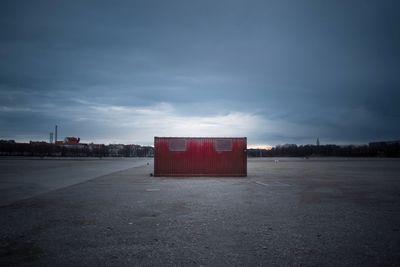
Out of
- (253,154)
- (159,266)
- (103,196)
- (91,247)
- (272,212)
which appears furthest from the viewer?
(253,154)

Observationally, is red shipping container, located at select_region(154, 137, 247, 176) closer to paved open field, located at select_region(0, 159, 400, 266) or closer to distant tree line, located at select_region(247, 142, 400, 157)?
paved open field, located at select_region(0, 159, 400, 266)

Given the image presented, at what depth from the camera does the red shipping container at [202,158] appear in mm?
20594

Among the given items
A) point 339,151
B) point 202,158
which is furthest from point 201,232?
point 339,151

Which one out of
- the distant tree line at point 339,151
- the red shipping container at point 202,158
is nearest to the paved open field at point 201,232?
the red shipping container at point 202,158

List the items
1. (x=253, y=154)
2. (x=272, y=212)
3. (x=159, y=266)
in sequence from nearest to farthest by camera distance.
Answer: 1. (x=159, y=266)
2. (x=272, y=212)
3. (x=253, y=154)

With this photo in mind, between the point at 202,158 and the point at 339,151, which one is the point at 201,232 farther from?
the point at 339,151

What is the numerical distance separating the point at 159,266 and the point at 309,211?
18.3 ft

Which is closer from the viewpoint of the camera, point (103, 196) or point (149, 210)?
point (149, 210)

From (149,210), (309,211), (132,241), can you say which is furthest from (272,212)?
(132,241)

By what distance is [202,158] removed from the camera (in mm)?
20688

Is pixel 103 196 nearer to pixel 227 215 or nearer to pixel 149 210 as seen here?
pixel 149 210

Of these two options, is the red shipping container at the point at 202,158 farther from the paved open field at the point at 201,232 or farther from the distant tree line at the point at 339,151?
the distant tree line at the point at 339,151

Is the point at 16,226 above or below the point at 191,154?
below

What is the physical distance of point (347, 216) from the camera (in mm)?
7324
